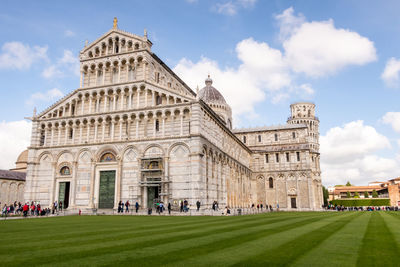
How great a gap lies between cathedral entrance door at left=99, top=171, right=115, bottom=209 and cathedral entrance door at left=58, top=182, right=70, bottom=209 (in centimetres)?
535

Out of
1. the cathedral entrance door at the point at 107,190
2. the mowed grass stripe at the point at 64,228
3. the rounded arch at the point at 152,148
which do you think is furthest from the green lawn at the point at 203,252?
the cathedral entrance door at the point at 107,190

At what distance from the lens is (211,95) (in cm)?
7700

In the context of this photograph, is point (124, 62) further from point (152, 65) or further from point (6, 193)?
point (6, 193)

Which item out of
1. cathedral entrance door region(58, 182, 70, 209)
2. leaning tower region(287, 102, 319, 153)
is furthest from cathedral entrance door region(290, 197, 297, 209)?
cathedral entrance door region(58, 182, 70, 209)

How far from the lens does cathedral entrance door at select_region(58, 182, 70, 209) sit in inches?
1555

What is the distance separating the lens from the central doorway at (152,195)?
35438 mm

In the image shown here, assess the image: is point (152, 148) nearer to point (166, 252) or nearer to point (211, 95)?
point (166, 252)

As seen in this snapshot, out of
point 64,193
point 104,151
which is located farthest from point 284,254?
point 64,193

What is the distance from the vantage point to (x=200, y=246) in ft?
31.3

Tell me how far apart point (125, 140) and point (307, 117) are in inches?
2595

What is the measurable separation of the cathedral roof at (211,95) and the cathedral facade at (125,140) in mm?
28819

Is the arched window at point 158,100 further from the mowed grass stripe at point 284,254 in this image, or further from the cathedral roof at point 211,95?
the cathedral roof at point 211,95

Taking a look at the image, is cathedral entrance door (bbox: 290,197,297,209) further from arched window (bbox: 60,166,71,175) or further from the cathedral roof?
arched window (bbox: 60,166,71,175)

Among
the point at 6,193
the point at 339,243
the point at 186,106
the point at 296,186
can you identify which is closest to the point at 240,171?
the point at 296,186
